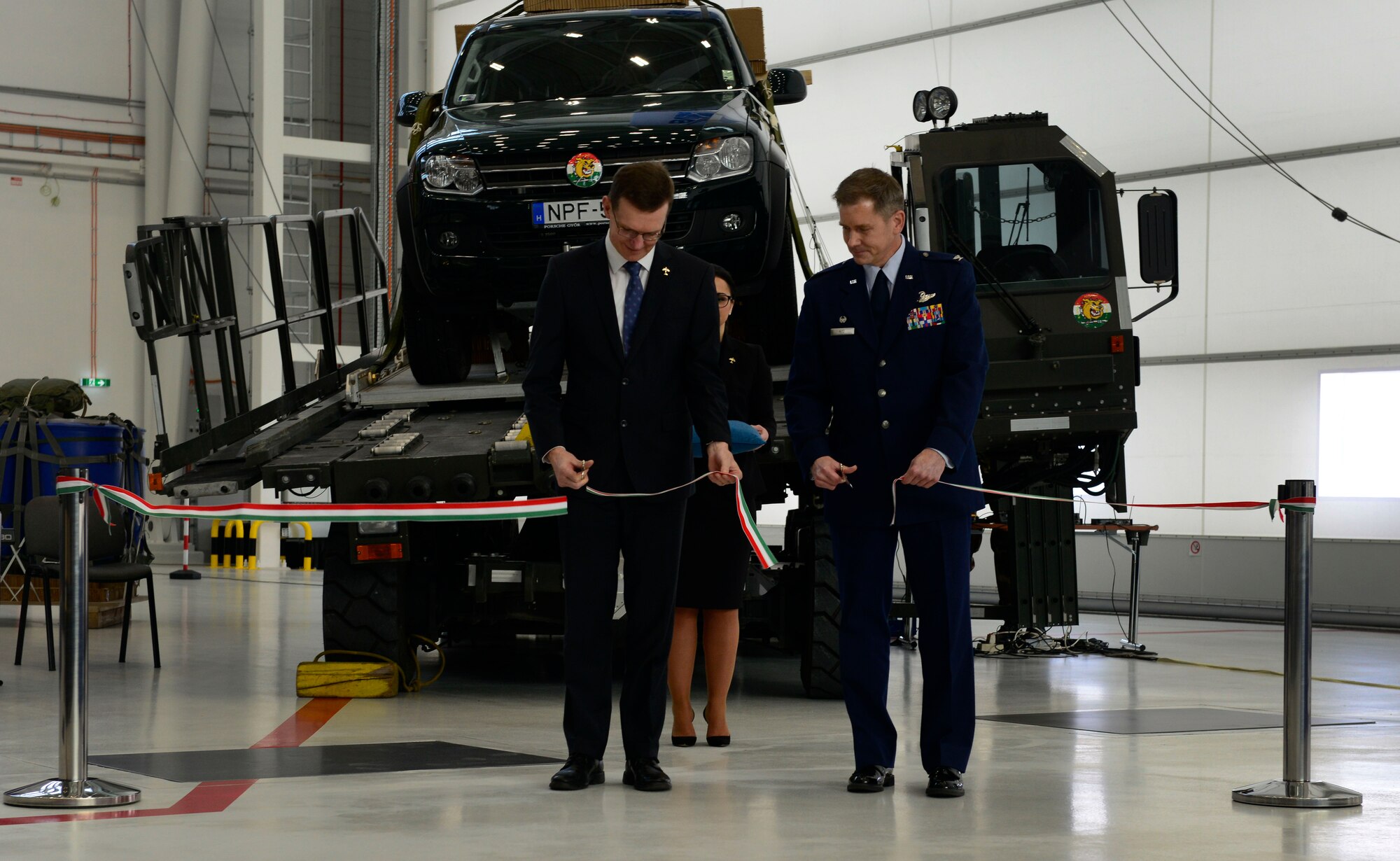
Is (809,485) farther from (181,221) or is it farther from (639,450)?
(181,221)

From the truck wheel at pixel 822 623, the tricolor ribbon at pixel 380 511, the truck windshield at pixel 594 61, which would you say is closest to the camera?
the tricolor ribbon at pixel 380 511

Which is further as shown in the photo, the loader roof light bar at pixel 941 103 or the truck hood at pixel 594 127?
the loader roof light bar at pixel 941 103

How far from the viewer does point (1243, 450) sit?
1490 cm

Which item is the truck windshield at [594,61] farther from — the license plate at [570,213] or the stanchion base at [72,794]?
the stanchion base at [72,794]

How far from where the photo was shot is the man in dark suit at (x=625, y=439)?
450cm

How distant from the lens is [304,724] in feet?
20.0

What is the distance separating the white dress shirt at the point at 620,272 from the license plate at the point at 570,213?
7.22 feet

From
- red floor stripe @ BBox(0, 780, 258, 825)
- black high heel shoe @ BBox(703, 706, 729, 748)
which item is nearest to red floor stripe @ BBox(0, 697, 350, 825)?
red floor stripe @ BBox(0, 780, 258, 825)

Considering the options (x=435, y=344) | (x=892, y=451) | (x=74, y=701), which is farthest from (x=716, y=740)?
(x=435, y=344)

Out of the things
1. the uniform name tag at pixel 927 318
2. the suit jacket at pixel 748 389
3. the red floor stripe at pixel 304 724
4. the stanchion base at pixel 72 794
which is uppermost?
the uniform name tag at pixel 927 318

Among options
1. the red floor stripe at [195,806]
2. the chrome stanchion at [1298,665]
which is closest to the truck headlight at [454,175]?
the red floor stripe at [195,806]

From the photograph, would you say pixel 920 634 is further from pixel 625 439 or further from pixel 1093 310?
pixel 1093 310

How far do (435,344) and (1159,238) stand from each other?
4.06 metres

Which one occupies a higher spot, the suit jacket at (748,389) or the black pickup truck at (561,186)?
the black pickup truck at (561,186)
